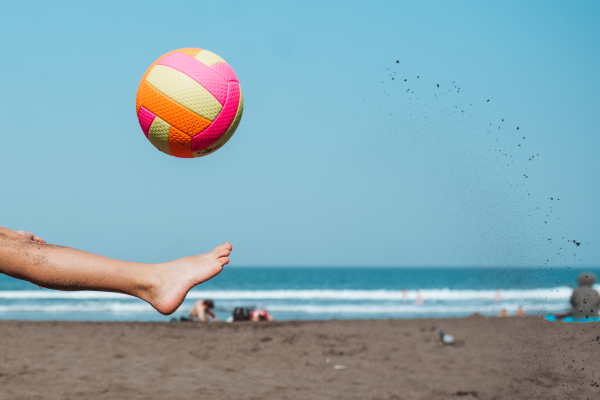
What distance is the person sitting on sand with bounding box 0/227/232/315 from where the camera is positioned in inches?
119

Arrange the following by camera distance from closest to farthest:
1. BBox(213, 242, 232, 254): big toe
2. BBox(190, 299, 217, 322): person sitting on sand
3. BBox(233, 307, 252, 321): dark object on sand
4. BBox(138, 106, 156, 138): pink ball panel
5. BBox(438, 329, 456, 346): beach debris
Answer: BBox(213, 242, 232, 254): big toe
BBox(138, 106, 156, 138): pink ball panel
BBox(438, 329, 456, 346): beach debris
BBox(233, 307, 252, 321): dark object on sand
BBox(190, 299, 217, 322): person sitting on sand

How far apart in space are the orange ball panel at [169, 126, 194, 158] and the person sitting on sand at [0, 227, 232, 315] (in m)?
1.16

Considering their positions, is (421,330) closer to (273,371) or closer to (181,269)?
(273,371)

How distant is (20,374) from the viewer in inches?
272

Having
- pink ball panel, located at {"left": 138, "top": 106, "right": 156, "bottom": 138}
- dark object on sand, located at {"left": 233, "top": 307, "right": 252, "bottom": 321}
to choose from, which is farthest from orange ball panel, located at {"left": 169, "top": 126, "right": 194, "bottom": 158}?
dark object on sand, located at {"left": 233, "top": 307, "right": 252, "bottom": 321}

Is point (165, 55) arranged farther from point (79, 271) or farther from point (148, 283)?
point (79, 271)

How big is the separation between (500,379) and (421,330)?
3032 mm

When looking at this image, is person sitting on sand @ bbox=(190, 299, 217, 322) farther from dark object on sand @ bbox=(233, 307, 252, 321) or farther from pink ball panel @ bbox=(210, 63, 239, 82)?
pink ball panel @ bbox=(210, 63, 239, 82)

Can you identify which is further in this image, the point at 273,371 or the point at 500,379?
the point at 273,371

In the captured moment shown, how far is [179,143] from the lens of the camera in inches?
170

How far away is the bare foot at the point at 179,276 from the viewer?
3486mm

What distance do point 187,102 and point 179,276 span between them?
1397 mm

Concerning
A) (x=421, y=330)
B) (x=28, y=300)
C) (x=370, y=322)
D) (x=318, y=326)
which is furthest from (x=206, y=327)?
(x=28, y=300)

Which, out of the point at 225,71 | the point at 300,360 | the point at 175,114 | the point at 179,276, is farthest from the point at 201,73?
the point at 300,360
